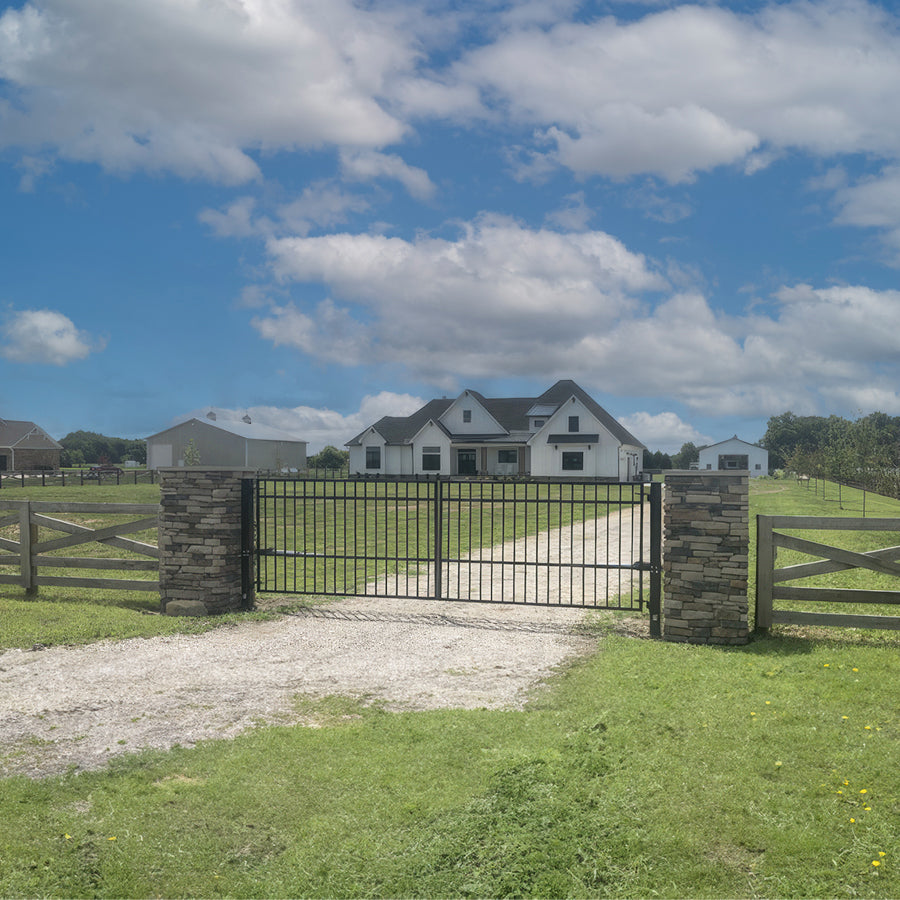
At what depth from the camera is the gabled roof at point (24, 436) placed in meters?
65.4

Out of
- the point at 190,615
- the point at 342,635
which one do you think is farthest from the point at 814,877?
the point at 190,615

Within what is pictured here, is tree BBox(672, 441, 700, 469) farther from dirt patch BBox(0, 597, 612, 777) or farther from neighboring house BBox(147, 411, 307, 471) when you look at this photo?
dirt patch BBox(0, 597, 612, 777)

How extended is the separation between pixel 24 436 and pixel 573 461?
163 ft

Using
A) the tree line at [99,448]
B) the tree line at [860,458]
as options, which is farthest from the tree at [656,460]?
the tree line at [99,448]

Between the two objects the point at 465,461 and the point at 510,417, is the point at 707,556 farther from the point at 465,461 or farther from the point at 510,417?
the point at 510,417

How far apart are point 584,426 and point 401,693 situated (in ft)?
142

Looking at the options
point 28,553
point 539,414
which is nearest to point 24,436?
point 539,414

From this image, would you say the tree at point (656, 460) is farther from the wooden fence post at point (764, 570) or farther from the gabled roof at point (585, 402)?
the wooden fence post at point (764, 570)

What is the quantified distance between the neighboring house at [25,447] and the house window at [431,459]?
1408 inches

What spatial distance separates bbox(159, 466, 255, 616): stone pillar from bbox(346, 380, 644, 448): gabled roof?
41318 mm

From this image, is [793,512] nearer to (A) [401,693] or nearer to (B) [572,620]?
(B) [572,620]

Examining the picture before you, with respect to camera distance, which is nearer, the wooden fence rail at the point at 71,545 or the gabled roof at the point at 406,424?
the wooden fence rail at the point at 71,545

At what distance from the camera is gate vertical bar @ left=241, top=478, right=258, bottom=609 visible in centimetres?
1045

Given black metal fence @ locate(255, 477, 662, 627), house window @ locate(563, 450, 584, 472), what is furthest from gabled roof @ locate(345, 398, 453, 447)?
black metal fence @ locate(255, 477, 662, 627)
